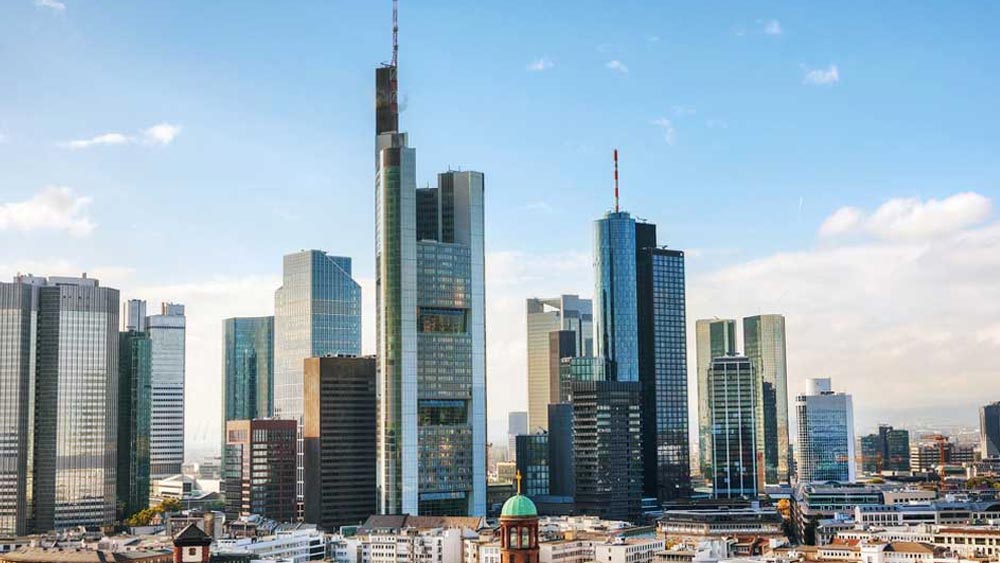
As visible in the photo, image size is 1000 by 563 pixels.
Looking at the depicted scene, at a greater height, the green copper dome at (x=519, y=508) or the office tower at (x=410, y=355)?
the office tower at (x=410, y=355)

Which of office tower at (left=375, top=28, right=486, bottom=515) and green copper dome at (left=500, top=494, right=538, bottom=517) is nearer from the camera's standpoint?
green copper dome at (left=500, top=494, right=538, bottom=517)

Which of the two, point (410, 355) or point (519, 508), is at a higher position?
point (410, 355)

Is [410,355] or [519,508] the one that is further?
[410,355]

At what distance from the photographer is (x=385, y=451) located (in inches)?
7515

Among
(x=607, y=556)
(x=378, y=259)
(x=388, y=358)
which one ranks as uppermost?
(x=378, y=259)

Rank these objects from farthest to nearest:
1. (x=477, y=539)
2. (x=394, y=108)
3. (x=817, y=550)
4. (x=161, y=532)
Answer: (x=394, y=108) → (x=161, y=532) → (x=477, y=539) → (x=817, y=550)

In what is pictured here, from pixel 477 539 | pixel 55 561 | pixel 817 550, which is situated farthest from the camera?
pixel 477 539

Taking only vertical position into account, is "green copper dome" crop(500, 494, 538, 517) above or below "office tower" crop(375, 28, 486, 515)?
below

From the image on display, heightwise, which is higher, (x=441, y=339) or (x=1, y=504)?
(x=441, y=339)

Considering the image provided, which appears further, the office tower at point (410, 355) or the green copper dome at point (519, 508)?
the office tower at point (410, 355)

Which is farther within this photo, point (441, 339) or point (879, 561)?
point (441, 339)

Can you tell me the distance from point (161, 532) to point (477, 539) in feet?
158

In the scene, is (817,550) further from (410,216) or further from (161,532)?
(161,532)

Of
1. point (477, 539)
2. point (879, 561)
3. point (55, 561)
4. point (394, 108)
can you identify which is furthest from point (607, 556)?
point (394, 108)
